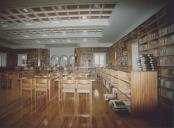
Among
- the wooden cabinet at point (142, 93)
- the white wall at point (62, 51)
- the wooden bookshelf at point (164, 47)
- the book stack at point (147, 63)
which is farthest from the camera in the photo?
the white wall at point (62, 51)

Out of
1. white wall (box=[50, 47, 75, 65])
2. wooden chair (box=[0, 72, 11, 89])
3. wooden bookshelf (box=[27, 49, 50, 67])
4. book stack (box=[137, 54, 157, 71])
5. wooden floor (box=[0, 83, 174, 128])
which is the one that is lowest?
wooden floor (box=[0, 83, 174, 128])

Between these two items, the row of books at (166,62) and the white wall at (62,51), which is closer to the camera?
the row of books at (166,62)

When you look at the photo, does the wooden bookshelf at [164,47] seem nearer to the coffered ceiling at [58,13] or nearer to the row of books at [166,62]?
the row of books at [166,62]

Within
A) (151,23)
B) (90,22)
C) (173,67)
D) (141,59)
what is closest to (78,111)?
(141,59)

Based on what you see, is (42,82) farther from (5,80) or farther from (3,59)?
(3,59)

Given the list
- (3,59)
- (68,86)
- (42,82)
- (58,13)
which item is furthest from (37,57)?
(68,86)

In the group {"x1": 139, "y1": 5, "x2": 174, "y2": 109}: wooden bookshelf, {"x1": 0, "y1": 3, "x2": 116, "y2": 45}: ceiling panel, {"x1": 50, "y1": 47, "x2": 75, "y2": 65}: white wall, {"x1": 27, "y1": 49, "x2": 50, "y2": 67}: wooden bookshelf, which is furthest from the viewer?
{"x1": 50, "y1": 47, "x2": 75, "y2": 65}: white wall

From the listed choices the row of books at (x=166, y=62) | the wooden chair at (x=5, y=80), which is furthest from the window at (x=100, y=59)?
the row of books at (x=166, y=62)

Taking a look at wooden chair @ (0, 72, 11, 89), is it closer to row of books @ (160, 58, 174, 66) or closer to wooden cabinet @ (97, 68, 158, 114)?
wooden cabinet @ (97, 68, 158, 114)

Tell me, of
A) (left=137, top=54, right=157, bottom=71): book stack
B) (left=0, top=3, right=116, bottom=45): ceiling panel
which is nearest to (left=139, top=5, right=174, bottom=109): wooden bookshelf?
(left=137, top=54, right=157, bottom=71): book stack

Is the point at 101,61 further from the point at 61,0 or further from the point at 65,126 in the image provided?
the point at 65,126

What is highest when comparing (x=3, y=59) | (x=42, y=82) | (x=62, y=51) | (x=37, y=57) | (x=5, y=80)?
(x=62, y=51)

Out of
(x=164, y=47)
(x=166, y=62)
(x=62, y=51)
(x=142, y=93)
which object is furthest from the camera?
(x=62, y=51)

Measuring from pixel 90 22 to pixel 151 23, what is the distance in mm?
3352
